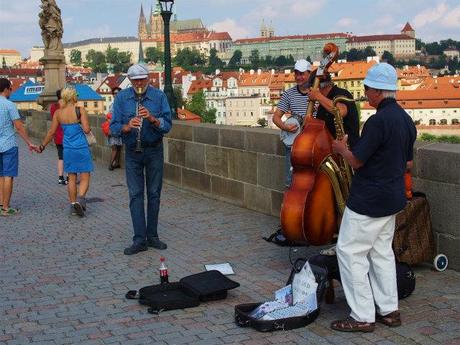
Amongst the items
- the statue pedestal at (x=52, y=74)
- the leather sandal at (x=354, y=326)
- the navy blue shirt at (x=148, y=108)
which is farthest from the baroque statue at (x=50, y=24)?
the leather sandal at (x=354, y=326)

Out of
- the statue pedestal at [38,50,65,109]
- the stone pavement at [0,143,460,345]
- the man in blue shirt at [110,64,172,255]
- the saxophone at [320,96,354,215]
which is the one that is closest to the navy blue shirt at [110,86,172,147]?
the man in blue shirt at [110,64,172,255]

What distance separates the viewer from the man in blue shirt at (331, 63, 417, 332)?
4371 mm

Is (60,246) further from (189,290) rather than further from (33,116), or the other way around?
(33,116)

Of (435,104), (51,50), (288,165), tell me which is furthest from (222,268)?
(435,104)

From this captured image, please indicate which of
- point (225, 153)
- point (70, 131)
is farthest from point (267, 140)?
point (70, 131)

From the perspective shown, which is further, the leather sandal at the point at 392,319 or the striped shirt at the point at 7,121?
the striped shirt at the point at 7,121

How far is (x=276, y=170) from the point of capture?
8570 mm

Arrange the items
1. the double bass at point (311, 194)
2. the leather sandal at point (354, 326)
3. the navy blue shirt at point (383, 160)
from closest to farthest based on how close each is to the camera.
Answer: the navy blue shirt at point (383, 160)
the leather sandal at point (354, 326)
the double bass at point (311, 194)

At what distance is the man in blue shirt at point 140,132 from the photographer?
271 inches

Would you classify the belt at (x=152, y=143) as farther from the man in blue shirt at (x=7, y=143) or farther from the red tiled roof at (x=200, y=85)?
the red tiled roof at (x=200, y=85)

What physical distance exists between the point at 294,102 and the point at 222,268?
1859 millimetres

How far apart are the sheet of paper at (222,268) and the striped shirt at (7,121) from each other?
4.08 m

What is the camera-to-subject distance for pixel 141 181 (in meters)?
7.11

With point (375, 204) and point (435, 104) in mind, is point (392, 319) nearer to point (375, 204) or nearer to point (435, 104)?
point (375, 204)
